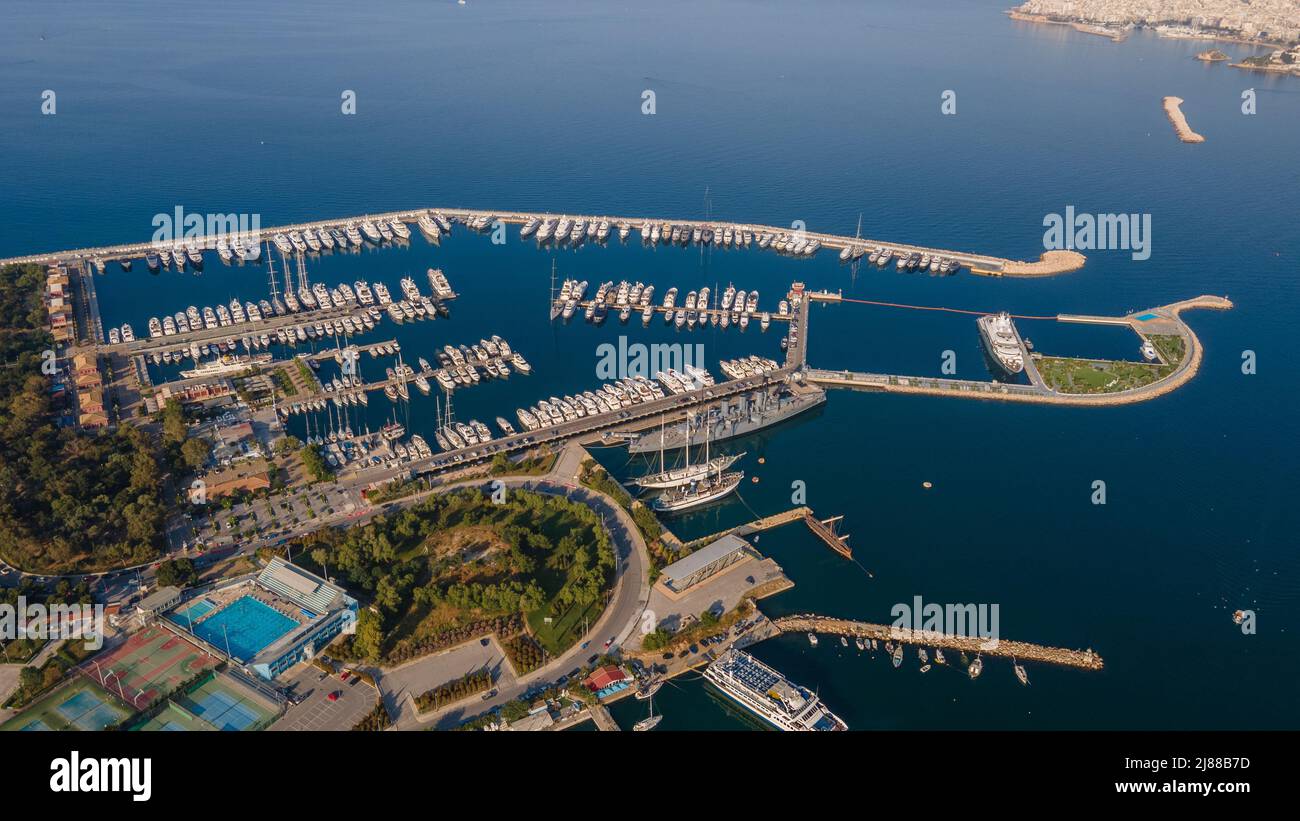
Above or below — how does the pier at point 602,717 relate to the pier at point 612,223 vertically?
below

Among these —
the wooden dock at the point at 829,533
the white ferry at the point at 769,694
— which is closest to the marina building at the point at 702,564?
the white ferry at the point at 769,694

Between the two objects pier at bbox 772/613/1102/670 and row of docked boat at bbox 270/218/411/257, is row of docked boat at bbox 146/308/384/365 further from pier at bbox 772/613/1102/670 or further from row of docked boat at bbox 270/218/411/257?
pier at bbox 772/613/1102/670

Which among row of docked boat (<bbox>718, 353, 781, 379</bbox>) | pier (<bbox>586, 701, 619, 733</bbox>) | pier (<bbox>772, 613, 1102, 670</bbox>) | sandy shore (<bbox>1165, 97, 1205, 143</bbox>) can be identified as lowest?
pier (<bbox>586, 701, 619, 733</bbox>)

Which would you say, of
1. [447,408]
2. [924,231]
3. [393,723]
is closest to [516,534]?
[393,723]

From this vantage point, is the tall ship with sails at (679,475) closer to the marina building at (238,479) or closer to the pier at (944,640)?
the pier at (944,640)

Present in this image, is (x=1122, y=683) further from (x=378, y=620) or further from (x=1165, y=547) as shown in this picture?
(x=378, y=620)

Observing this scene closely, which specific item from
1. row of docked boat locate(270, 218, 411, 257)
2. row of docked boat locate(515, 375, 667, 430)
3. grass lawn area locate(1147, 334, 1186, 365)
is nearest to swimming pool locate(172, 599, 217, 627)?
row of docked boat locate(515, 375, 667, 430)

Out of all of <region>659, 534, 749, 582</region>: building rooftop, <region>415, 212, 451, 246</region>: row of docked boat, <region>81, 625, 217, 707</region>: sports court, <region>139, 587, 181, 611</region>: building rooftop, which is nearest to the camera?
<region>81, 625, 217, 707</region>: sports court
